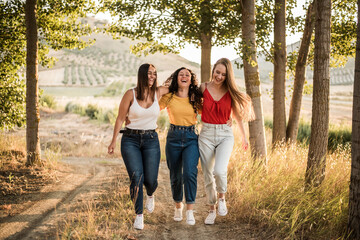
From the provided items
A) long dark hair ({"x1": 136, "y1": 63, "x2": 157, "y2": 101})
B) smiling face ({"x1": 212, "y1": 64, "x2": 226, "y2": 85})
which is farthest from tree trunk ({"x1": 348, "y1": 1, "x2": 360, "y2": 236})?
long dark hair ({"x1": 136, "y1": 63, "x2": 157, "y2": 101})

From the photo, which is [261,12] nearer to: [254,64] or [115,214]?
[254,64]

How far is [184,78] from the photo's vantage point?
4660 millimetres

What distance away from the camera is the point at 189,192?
4625mm

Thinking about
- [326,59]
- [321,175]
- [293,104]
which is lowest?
[321,175]

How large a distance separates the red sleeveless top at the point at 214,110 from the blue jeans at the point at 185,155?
27 cm

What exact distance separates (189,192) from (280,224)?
1261mm

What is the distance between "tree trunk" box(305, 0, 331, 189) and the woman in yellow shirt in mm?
1859

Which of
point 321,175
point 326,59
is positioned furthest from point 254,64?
point 321,175

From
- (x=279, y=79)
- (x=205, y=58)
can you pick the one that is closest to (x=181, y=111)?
(x=279, y=79)

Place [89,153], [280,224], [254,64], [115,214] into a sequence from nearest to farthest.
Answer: [280,224], [115,214], [254,64], [89,153]

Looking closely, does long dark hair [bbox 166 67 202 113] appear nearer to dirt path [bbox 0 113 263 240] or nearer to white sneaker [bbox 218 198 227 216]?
white sneaker [bbox 218 198 227 216]

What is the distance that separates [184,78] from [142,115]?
0.78m

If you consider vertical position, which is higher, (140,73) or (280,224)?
(140,73)

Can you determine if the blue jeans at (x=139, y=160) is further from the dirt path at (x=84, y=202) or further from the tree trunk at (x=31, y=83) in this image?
the tree trunk at (x=31, y=83)
